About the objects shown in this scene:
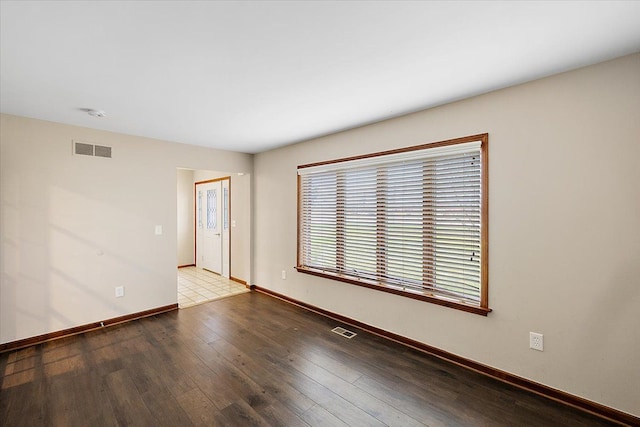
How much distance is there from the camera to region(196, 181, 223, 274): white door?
5.96 m

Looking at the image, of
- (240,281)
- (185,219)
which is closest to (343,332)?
(240,281)

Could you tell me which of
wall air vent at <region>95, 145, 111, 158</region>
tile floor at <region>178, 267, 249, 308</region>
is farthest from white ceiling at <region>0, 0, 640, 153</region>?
tile floor at <region>178, 267, 249, 308</region>

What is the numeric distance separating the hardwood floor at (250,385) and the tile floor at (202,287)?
1.18 meters

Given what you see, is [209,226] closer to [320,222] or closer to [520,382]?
[320,222]

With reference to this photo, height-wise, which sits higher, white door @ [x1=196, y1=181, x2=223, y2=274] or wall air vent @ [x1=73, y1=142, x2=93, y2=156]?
wall air vent @ [x1=73, y1=142, x2=93, y2=156]

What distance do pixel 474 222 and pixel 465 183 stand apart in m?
0.36

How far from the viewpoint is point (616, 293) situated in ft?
6.12

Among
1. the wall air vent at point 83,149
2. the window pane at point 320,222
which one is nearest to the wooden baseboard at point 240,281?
the window pane at point 320,222

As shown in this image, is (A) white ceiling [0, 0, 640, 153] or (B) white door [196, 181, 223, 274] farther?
(B) white door [196, 181, 223, 274]

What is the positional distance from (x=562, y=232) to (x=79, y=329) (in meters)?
4.94

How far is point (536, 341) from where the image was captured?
7.11 feet

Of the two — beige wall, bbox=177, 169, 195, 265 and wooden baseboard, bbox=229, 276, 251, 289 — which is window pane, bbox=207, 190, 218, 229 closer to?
beige wall, bbox=177, 169, 195, 265

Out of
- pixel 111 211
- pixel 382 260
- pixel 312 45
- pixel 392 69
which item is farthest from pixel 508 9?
pixel 111 211

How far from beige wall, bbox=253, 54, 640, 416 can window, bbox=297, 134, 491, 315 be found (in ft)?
0.42
